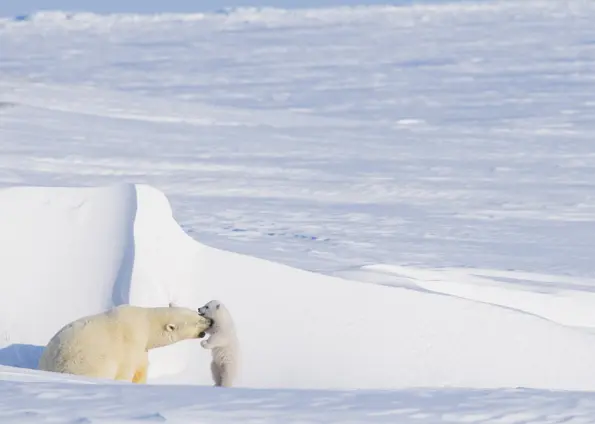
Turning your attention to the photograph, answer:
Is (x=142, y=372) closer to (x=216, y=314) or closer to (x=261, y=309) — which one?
(x=216, y=314)

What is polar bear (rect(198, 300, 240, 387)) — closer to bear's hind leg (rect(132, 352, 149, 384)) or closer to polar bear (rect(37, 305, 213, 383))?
polar bear (rect(37, 305, 213, 383))

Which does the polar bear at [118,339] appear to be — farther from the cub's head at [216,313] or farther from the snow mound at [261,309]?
the snow mound at [261,309]

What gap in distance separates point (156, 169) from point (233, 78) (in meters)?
8.94

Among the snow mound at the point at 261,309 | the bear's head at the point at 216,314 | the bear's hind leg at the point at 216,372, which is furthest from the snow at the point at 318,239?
the bear's head at the point at 216,314

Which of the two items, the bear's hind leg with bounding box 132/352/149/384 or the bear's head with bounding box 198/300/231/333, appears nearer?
the bear's hind leg with bounding box 132/352/149/384

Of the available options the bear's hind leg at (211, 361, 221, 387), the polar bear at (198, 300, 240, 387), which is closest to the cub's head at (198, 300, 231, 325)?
the polar bear at (198, 300, 240, 387)

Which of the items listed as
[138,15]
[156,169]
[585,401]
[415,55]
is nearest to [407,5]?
[138,15]

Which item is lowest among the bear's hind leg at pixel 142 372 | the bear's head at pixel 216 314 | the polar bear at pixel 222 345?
the bear's hind leg at pixel 142 372

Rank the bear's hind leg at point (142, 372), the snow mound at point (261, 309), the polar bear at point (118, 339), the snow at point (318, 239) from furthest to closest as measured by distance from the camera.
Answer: the snow mound at point (261, 309)
the bear's hind leg at point (142, 372)
the polar bear at point (118, 339)
the snow at point (318, 239)

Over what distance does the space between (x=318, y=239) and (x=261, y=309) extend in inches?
82.3

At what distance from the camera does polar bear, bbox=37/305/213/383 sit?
140 inches

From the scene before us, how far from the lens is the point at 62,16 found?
2994 centimetres

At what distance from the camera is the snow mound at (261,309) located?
14.0 feet

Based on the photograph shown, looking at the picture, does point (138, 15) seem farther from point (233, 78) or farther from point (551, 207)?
point (551, 207)
